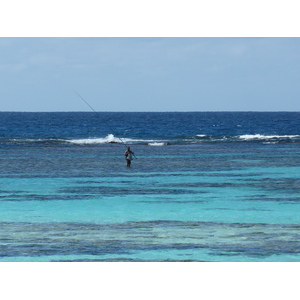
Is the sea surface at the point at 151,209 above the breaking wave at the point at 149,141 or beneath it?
beneath

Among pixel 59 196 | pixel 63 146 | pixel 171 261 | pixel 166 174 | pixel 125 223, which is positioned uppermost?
pixel 63 146

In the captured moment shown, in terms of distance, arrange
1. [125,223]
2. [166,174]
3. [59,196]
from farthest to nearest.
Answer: [166,174], [59,196], [125,223]

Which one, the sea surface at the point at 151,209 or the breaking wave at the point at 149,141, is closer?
the sea surface at the point at 151,209

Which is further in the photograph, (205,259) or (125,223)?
(125,223)

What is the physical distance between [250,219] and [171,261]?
17.5ft

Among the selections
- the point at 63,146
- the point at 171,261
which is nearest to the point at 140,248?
the point at 171,261

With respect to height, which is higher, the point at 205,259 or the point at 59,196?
the point at 59,196

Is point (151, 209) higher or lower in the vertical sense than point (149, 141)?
lower

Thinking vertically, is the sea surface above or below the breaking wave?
below

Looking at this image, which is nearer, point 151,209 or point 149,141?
point 151,209

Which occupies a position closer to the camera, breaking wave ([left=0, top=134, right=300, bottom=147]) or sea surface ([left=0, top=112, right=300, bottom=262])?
sea surface ([left=0, top=112, right=300, bottom=262])


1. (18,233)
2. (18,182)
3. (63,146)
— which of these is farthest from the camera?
(63,146)

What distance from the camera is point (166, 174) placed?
95.2 feet

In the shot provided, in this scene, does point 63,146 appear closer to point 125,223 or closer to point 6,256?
point 125,223
